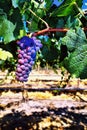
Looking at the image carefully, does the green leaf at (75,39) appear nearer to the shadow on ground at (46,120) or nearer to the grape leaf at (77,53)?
the grape leaf at (77,53)

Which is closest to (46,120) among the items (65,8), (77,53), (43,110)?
(43,110)

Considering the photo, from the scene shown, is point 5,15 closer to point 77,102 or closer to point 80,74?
point 80,74

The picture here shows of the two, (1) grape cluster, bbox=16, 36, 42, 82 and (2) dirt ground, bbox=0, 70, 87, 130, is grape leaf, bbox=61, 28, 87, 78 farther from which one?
(2) dirt ground, bbox=0, 70, 87, 130

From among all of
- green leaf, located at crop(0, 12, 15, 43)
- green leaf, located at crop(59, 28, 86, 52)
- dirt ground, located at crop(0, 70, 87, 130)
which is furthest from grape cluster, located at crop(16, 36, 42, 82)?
dirt ground, located at crop(0, 70, 87, 130)

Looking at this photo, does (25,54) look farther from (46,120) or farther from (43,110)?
(43,110)

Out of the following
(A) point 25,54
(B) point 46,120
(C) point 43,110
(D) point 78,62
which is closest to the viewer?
(A) point 25,54

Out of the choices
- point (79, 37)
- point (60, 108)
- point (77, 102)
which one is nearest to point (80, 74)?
point (79, 37)
